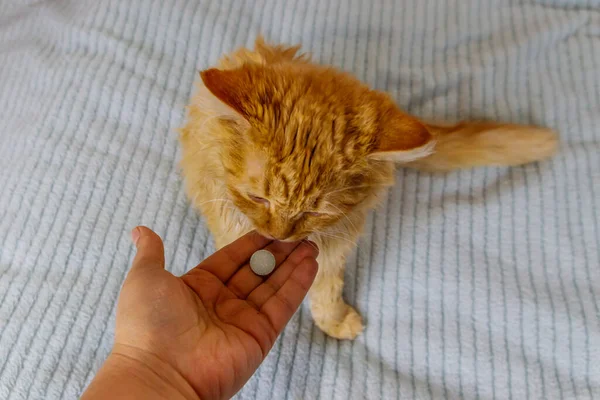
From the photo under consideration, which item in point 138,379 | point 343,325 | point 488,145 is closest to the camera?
point 138,379

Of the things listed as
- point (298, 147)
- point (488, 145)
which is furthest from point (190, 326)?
point (488, 145)

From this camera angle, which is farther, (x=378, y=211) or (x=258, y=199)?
(x=378, y=211)

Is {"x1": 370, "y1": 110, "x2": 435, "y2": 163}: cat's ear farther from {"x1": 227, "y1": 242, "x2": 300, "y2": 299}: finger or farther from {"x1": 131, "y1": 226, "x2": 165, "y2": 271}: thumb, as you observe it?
{"x1": 131, "y1": 226, "x2": 165, "y2": 271}: thumb

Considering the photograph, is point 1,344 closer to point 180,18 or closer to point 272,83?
point 272,83

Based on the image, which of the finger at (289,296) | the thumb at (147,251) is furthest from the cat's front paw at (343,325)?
the thumb at (147,251)

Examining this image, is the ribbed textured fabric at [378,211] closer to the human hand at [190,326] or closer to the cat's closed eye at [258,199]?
the human hand at [190,326]

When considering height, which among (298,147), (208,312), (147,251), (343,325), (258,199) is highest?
(298,147)

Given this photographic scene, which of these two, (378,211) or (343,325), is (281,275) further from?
(378,211)

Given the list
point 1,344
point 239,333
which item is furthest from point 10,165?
point 239,333
